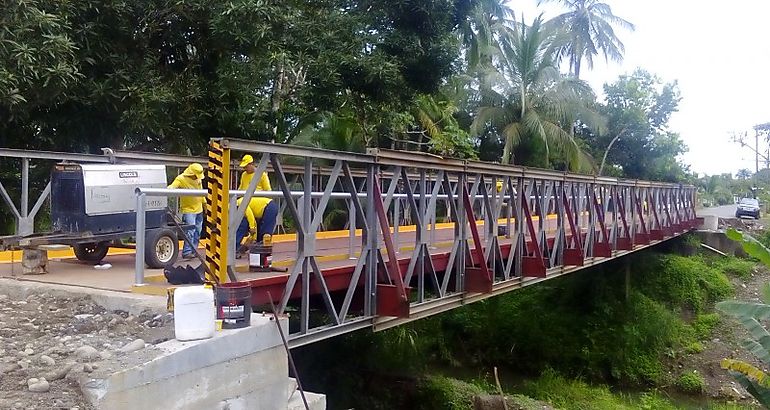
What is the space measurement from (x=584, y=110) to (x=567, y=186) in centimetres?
1655

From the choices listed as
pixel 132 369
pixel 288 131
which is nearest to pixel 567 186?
pixel 288 131

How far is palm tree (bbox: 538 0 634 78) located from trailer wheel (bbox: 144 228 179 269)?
28214mm

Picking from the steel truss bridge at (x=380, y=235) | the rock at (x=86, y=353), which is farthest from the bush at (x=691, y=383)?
the rock at (x=86, y=353)

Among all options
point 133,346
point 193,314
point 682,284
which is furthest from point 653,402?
point 133,346

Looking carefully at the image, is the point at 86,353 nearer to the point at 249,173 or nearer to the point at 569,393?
the point at 249,173

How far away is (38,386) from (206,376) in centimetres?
96

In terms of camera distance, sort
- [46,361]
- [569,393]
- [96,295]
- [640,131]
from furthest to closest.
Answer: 1. [640,131]
2. [569,393]
3. [96,295]
4. [46,361]

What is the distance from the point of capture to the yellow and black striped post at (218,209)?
5141 mm

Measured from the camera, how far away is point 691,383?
810 inches

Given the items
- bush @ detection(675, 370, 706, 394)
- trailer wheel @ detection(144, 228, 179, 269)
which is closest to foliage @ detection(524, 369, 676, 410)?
bush @ detection(675, 370, 706, 394)

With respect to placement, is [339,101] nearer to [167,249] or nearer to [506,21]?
[167,249]

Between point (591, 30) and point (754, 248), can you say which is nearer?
point (754, 248)

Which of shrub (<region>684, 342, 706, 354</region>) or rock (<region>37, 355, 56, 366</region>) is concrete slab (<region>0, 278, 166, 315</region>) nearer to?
rock (<region>37, 355, 56, 366</region>)

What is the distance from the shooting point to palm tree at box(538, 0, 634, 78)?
32.2 metres
